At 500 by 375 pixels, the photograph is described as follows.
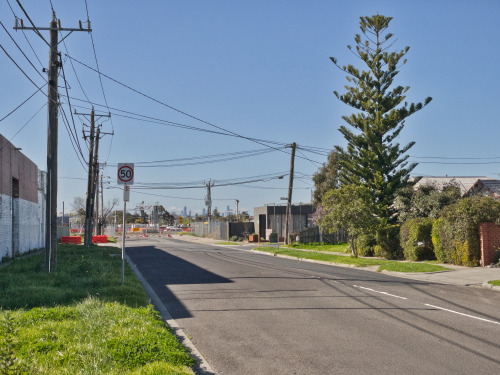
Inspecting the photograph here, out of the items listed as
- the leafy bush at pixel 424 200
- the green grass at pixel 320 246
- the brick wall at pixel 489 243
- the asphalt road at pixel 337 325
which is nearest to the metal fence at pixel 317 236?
the green grass at pixel 320 246

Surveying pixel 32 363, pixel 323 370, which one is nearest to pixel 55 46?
pixel 32 363

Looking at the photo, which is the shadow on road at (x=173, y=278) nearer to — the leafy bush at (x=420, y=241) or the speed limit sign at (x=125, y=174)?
the speed limit sign at (x=125, y=174)

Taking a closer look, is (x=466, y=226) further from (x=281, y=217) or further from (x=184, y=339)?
(x=281, y=217)

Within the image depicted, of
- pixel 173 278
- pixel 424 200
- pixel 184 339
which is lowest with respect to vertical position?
pixel 173 278

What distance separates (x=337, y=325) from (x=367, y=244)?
21.6 meters

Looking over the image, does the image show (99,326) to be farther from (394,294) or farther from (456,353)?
(394,294)

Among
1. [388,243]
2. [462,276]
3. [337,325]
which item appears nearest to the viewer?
[337,325]

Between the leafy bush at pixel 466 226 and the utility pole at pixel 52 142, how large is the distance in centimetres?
1569

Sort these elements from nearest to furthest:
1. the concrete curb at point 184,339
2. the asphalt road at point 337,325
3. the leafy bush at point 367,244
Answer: the concrete curb at point 184,339
the asphalt road at point 337,325
the leafy bush at point 367,244

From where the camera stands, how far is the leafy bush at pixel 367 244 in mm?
29578

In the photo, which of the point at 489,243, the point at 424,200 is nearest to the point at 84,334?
the point at 489,243

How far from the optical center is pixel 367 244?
29797 mm

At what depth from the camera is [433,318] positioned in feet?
31.4

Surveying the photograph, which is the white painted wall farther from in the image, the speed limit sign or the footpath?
the footpath
